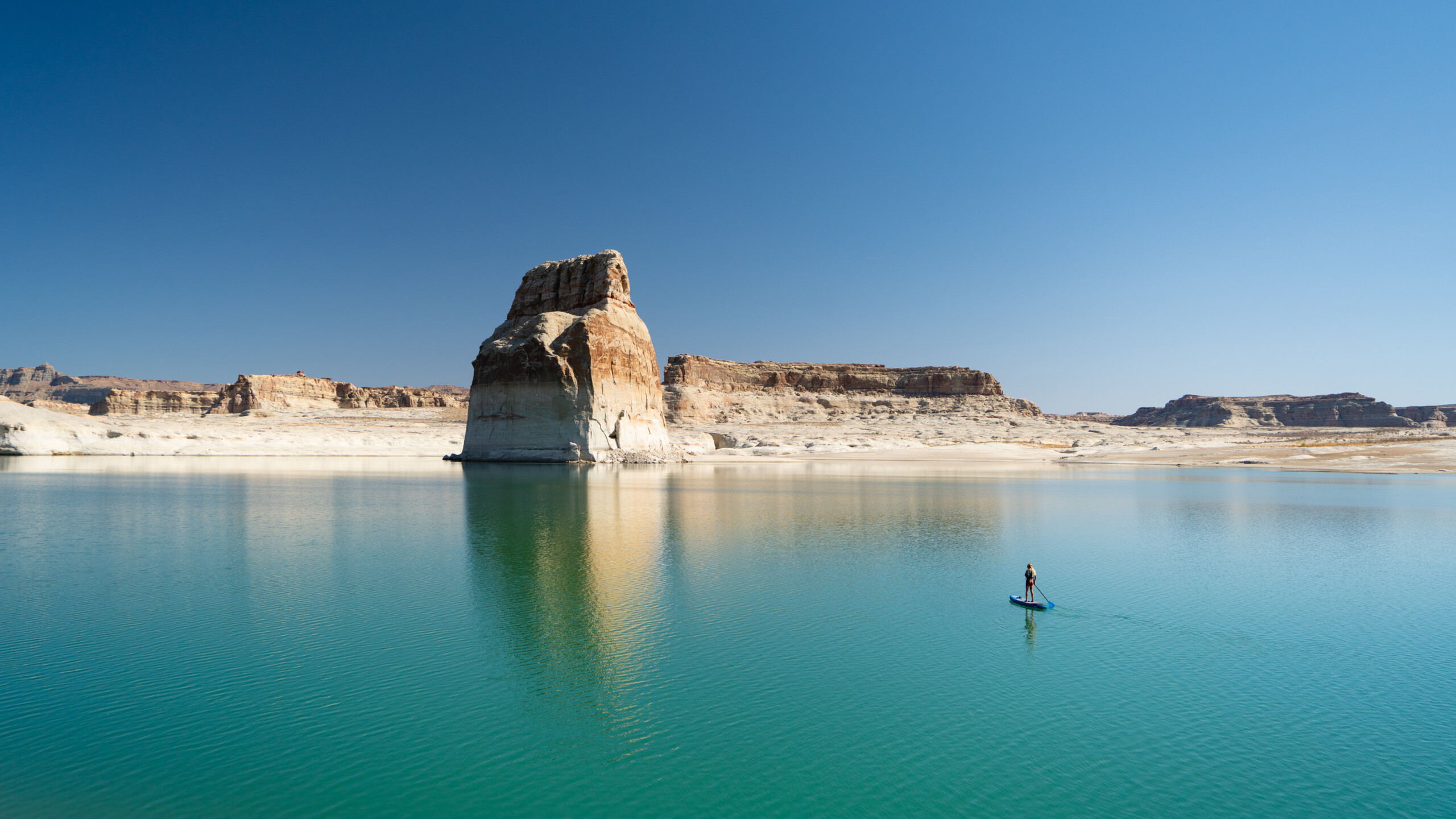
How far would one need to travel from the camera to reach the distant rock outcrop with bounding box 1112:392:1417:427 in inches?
6309

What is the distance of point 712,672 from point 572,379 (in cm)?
4278

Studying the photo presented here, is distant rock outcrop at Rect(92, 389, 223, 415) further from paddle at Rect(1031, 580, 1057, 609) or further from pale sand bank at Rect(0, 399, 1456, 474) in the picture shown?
paddle at Rect(1031, 580, 1057, 609)

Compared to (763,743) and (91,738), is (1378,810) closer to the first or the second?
(763,743)

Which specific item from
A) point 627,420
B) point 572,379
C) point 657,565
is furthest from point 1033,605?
point 627,420

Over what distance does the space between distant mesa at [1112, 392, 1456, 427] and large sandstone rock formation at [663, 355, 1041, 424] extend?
74.4 m

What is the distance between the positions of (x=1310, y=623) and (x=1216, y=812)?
8.24 m

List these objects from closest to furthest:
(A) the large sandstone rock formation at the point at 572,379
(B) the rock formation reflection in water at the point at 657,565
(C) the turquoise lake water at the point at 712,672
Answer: (C) the turquoise lake water at the point at 712,672, (B) the rock formation reflection in water at the point at 657,565, (A) the large sandstone rock formation at the point at 572,379

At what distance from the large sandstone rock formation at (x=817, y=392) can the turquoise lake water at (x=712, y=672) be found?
91498 mm

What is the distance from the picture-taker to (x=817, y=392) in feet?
440

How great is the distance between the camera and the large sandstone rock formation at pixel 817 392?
115625 mm

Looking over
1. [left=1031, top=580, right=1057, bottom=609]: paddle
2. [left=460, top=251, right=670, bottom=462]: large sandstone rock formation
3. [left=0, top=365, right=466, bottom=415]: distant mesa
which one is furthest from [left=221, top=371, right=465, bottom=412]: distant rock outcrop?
[left=1031, top=580, right=1057, bottom=609]: paddle

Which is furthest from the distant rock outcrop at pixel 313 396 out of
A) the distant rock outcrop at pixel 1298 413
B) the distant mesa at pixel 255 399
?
the distant rock outcrop at pixel 1298 413

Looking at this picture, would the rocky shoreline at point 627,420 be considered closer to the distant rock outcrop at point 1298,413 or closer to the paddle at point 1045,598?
the distant rock outcrop at point 1298,413

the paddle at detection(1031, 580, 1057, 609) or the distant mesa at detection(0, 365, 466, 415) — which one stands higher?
the distant mesa at detection(0, 365, 466, 415)
